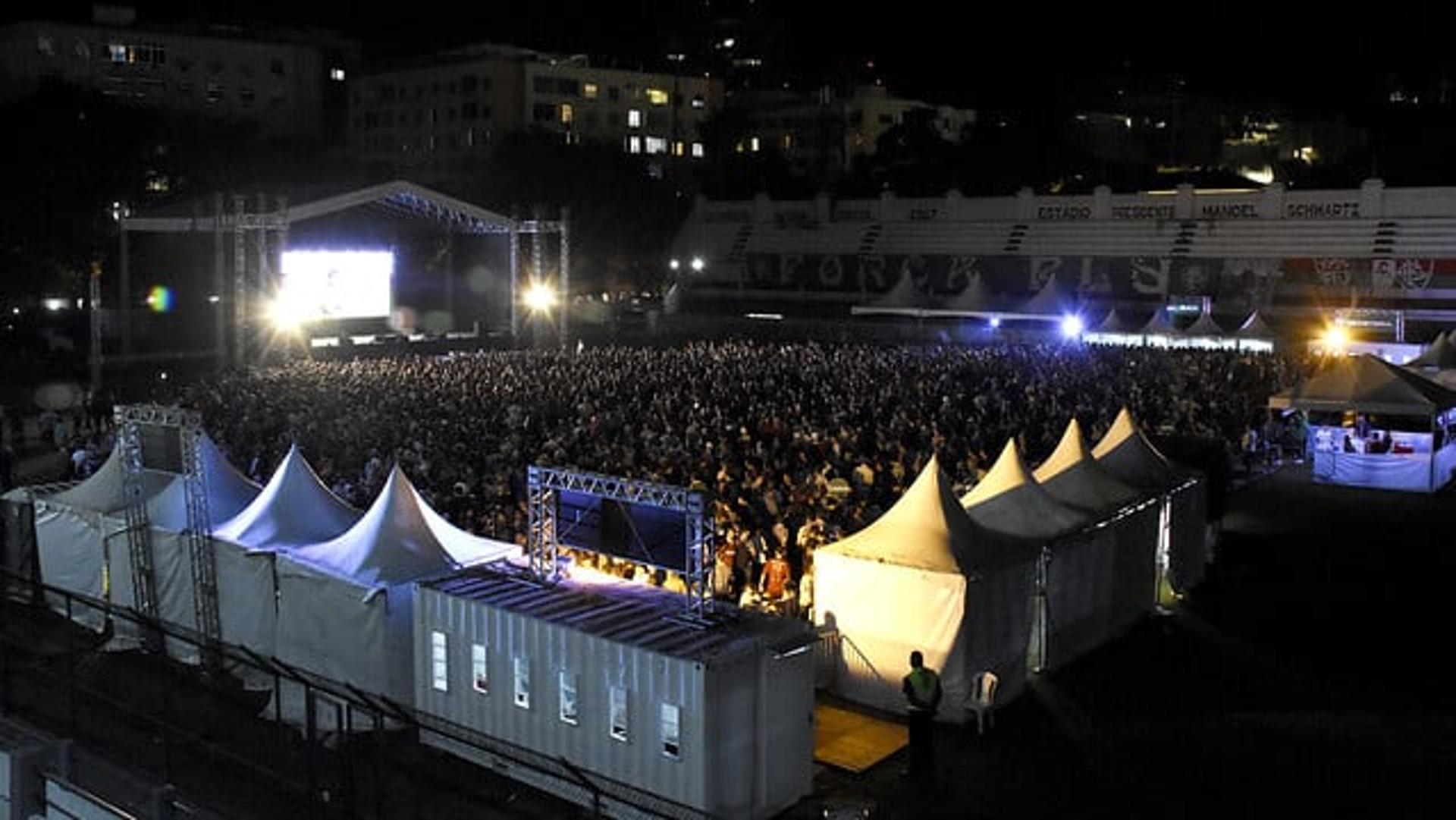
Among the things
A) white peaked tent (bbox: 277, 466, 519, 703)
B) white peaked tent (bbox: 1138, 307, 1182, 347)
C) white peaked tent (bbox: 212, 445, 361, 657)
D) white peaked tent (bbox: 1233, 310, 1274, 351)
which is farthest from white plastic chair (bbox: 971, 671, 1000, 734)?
white peaked tent (bbox: 1138, 307, 1182, 347)

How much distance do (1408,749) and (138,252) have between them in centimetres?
4717

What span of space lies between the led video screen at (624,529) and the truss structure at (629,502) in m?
0.06

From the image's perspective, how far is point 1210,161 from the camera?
9575 cm

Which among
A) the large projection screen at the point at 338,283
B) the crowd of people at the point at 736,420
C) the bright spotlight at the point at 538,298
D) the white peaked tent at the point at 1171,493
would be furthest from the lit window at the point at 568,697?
the large projection screen at the point at 338,283

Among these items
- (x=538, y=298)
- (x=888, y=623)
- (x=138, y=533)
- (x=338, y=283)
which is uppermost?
(x=338, y=283)

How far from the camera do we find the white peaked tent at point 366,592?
10.4 meters

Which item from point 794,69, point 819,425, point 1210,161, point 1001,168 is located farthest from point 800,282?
point 794,69

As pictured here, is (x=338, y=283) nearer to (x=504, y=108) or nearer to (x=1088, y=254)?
(x=1088, y=254)

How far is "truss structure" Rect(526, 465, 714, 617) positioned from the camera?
9.21 metres

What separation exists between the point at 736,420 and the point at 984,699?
11650 millimetres

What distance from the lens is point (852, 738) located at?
398 inches

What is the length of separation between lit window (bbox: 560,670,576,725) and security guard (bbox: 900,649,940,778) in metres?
2.26

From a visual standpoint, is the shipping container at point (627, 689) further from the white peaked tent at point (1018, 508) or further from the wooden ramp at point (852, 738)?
the white peaked tent at point (1018, 508)

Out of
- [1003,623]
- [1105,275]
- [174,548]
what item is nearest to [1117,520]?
[1003,623]
